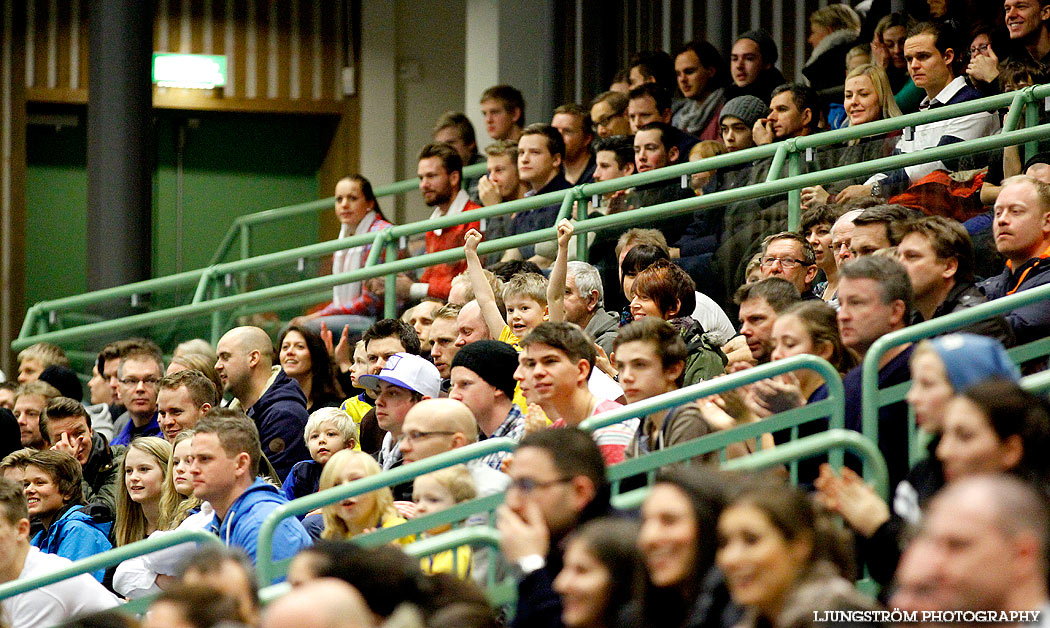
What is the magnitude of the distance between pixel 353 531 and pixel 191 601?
1.44 m

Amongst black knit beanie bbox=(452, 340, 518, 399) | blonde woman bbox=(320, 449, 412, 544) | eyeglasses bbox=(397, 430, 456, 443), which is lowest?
blonde woman bbox=(320, 449, 412, 544)

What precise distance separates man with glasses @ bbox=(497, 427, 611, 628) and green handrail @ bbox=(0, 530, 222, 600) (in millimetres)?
1082

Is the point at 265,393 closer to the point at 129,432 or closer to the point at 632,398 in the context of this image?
the point at 129,432

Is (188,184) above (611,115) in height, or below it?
below

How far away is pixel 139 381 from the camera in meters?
7.88

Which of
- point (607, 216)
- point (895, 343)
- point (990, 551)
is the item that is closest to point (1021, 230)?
point (895, 343)

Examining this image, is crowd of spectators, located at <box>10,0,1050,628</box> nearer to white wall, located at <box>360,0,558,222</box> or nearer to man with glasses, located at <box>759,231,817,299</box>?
man with glasses, located at <box>759,231,817,299</box>

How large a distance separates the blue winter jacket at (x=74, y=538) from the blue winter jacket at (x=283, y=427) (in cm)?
90

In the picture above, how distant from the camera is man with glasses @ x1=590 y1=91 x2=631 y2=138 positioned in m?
10.1

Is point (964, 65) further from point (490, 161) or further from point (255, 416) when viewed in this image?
point (255, 416)

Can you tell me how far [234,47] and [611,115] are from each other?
5.23 metres

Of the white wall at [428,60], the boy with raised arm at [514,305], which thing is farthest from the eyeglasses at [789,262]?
the white wall at [428,60]

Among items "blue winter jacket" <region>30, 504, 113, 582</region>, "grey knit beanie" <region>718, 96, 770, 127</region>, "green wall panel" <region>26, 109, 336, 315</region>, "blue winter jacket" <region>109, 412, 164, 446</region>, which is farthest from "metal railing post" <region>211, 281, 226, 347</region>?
"green wall panel" <region>26, 109, 336, 315</region>

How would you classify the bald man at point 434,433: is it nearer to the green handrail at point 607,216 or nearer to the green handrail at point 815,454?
the green handrail at point 815,454
